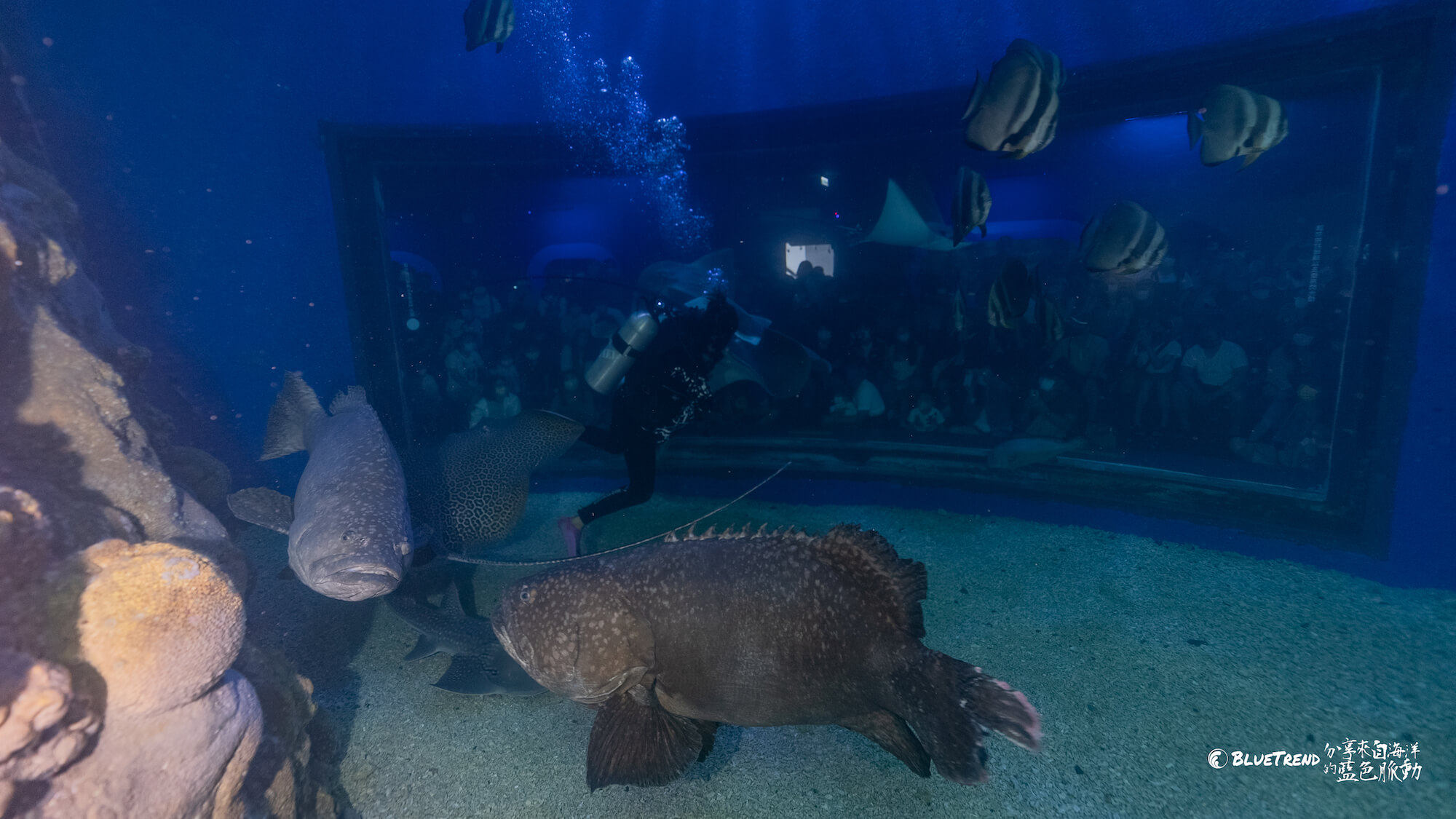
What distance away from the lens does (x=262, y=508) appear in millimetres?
3594

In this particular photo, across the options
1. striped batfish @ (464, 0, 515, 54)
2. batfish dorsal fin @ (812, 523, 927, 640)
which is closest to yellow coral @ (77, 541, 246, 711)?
batfish dorsal fin @ (812, 523, 927, 640)

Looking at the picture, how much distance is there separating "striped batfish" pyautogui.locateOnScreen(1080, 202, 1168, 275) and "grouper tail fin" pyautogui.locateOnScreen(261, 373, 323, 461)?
242 inches

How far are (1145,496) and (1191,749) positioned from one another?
12.2 ft

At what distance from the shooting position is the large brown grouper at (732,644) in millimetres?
2246

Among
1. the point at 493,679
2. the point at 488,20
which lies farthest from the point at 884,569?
the point at 488,20

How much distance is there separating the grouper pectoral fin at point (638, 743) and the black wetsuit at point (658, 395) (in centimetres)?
283

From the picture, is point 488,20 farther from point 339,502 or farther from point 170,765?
point 170,765

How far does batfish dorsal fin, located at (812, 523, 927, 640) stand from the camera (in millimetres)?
2240

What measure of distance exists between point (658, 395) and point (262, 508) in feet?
10.3

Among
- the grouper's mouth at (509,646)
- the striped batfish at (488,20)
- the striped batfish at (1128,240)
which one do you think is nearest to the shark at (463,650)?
the grouper's mouth at (509,646)

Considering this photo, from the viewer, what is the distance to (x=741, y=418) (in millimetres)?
8062

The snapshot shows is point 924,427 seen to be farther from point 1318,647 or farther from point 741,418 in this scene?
point 1318,647

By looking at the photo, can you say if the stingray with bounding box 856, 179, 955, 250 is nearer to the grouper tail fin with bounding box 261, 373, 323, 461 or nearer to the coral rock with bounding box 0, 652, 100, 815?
the grouper tail fin with bounding box 261, 373, 323, 461

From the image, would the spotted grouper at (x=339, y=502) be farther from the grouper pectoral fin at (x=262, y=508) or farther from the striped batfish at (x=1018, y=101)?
the striped batfish at (x=1018, y=101)
